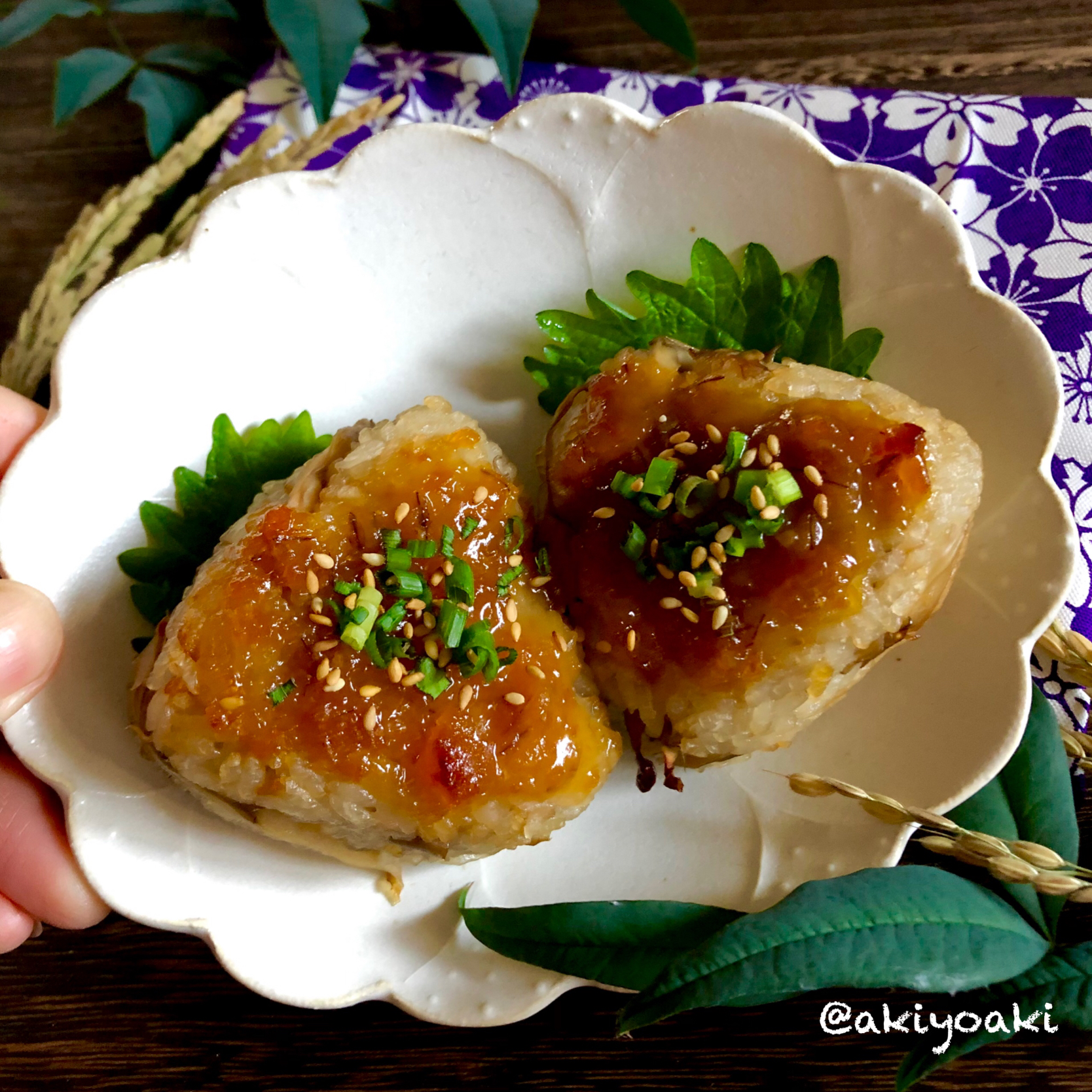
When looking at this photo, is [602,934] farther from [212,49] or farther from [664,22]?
[212,49]

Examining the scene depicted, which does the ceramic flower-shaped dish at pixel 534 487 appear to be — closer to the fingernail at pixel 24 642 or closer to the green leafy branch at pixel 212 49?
the fingernail at pixel 24 642

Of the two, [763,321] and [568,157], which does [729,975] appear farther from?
→ [568,157]

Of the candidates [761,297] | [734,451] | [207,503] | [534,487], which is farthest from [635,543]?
[207,503]

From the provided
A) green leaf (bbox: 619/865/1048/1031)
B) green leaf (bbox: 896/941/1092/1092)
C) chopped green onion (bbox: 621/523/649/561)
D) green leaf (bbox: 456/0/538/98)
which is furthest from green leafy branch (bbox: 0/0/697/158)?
green leaf (bbox: 896/941/1092/1092)

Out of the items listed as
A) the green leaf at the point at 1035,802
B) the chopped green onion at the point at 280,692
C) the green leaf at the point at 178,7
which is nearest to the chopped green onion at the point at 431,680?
the chopped green onion at the point at 280,692

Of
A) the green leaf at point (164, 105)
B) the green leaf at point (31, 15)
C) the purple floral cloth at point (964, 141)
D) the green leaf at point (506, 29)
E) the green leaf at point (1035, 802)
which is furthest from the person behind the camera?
the green leaf at point (164, 105)

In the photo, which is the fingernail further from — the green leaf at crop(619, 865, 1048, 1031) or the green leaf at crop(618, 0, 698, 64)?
the green leaf at crop(618, 0, 698, 64)
